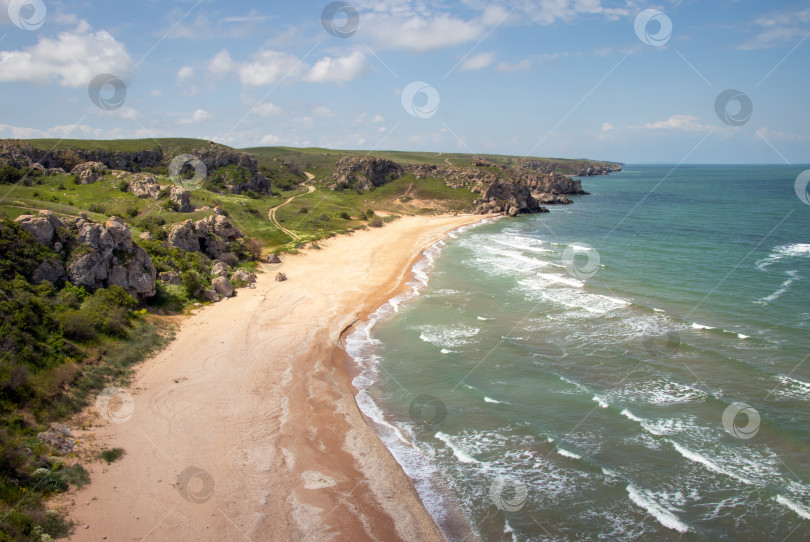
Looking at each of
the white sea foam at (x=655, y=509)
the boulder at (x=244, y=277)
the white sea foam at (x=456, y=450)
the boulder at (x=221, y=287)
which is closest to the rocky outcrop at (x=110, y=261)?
the boulder at (x=221, y=287)

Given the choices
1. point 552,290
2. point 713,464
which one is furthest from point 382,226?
point 713,464

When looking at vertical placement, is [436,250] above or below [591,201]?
below

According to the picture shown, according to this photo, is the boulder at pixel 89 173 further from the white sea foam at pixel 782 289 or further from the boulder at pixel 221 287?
the white sea foam at pixel 782 289

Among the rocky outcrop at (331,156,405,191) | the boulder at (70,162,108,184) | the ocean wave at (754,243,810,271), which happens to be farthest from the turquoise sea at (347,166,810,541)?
the rocky outcrop at (331,156,405,191)

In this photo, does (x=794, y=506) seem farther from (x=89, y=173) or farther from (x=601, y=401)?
(x=89, y=173)

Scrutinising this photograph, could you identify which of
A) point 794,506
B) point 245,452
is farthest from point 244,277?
point 794,506

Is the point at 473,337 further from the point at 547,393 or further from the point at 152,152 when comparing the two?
the point at 152,152
